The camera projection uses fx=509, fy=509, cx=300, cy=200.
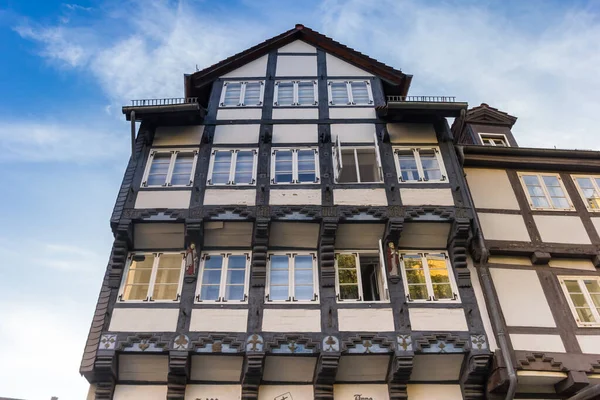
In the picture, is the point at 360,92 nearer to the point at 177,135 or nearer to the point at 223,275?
the point at 177,135

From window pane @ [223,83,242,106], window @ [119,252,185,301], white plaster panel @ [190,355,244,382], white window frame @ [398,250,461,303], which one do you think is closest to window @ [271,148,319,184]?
window pane @ [223,83,242,106]

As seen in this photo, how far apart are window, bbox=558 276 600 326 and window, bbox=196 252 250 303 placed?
843 cm

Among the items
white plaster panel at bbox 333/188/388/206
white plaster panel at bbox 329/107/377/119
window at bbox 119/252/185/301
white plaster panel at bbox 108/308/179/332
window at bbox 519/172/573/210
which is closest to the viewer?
white plaster panel at bbox 108/308/179/332

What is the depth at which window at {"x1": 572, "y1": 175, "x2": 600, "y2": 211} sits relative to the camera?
15.4 metres

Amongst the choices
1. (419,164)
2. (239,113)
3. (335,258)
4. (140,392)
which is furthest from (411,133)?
(140,392)

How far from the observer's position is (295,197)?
45.9 ft

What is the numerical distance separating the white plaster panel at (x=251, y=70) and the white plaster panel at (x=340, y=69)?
2.34 m

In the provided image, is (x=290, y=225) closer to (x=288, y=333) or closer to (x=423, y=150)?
(x=288, y=333)

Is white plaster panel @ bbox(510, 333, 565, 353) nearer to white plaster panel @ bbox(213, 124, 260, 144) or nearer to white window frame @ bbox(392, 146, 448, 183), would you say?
white window frame @ bbox(392, 146, 448, 183)

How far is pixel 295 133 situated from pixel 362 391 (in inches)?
310

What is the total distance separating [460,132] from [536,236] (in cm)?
606

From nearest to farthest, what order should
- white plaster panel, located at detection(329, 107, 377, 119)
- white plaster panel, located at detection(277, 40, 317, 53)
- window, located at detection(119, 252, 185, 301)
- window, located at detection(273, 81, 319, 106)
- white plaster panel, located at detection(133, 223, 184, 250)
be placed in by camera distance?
1. window, located at detection(119, 252, 185, 301)
2. white plaster panel, located at detection(133, 223, 184, 250)
3. white plaster panel, located at detection(329, 107, 377, 119)
4. window, located at detection(273, 81, 319, 106)
5. white plaster panel, located at detection(277, 40, 317, 53)

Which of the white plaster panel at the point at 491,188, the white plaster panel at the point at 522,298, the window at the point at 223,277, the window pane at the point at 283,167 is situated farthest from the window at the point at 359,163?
the white plaster panel at the point at 522,298

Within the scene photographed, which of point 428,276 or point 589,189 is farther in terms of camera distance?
point 589,189
